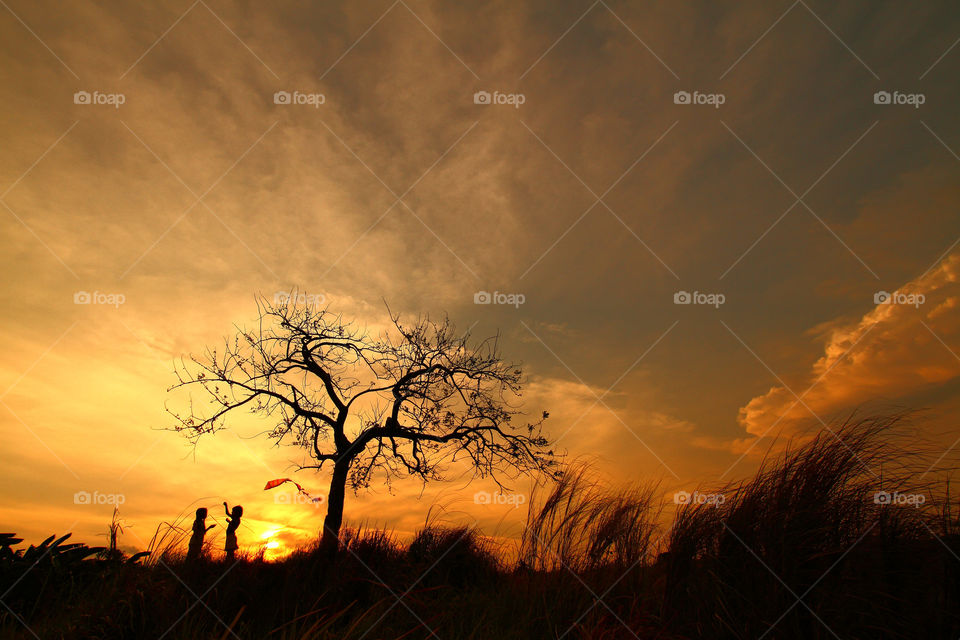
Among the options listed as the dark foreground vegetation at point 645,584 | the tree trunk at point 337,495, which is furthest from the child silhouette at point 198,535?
the tree trunk at point 337,495

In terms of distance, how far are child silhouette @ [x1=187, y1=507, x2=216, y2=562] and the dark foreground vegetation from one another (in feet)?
0.62

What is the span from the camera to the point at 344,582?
6.36m

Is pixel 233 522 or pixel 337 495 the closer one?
pixel 233 522

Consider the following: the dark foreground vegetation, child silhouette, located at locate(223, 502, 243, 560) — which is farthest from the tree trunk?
the dark foreground vegetation

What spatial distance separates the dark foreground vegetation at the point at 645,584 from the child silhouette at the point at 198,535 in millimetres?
188

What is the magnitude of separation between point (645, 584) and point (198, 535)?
18.5ft

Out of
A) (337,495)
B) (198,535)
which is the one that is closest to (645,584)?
(198,535)

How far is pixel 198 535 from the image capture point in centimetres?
749

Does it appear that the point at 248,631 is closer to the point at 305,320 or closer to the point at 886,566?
the point at 886,566

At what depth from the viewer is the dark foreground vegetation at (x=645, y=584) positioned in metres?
4.70

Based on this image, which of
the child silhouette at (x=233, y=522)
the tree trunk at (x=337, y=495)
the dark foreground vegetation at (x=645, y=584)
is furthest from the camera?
the tree trunk at (x=337, y=495)

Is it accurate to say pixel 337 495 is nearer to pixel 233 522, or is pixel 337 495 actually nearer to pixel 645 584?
pixel 233 522

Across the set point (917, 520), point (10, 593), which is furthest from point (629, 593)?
point (10, 593)

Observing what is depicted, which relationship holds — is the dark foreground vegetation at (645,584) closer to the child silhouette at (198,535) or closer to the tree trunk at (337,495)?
the child silhouette at (198,535)
